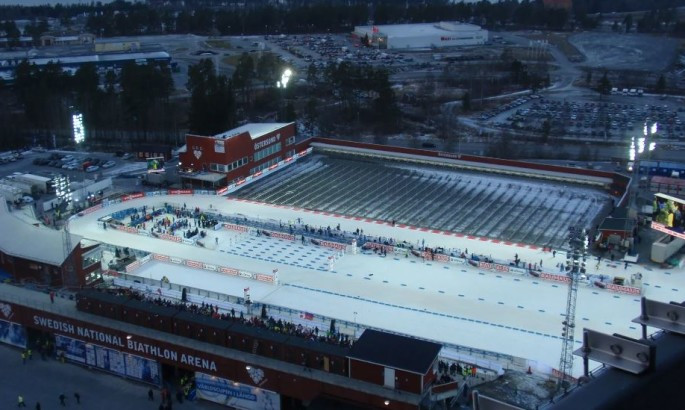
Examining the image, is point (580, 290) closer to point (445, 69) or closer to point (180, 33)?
point (445, 69)

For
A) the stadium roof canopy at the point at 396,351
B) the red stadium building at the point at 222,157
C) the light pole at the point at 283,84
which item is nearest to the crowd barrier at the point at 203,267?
the stadium roof canopy at the point at 396,351

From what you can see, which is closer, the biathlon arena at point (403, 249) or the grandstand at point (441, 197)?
the biathlon arena at point (403, 249)

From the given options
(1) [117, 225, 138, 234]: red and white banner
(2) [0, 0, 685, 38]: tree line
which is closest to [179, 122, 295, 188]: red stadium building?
(1) [117, 225, 138, 234]: red and white banner

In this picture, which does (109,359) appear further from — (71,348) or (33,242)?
(33,242)

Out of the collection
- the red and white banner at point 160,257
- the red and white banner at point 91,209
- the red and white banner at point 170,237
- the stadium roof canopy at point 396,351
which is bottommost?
the red and white banner at point 160,257

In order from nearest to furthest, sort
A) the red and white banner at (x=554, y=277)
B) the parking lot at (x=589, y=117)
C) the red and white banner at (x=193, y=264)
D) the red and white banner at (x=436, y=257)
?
the red and white banner at (x=554, y=277) < the red and white banner at (x=193, y=264) < the red and white banner at (x=436, y=257) < the parking lot at (x=589, y=117)


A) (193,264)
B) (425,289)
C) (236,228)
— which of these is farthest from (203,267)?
(425,289)

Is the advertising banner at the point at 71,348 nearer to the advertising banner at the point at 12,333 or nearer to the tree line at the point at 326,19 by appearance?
the advertising banner at the point at 12,333
